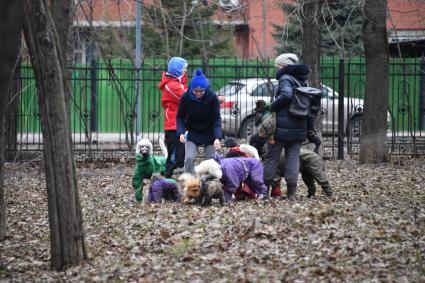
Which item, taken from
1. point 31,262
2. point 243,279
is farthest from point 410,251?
point 31,262

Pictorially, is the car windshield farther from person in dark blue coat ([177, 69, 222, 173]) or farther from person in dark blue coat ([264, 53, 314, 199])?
person in dark blue coat ([264, 53, 314, 199])

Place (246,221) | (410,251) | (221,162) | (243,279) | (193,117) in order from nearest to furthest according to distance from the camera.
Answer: (243,279) → (410,251) → (246,221) → (221,162) → (193,117)

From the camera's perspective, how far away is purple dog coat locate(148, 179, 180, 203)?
12.1 meters

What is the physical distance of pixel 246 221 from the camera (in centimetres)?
1034

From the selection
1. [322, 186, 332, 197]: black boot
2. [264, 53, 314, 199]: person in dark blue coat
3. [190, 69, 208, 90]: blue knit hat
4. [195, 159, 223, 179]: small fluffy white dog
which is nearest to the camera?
[195, 159, 223, 179]: small fluffy white dog

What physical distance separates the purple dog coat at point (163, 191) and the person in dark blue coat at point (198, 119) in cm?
50

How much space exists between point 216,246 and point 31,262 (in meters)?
1.93

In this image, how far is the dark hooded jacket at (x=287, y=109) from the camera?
11.8m

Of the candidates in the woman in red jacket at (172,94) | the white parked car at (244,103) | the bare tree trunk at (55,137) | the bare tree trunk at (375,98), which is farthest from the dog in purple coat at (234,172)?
the white parked car at (244,103)

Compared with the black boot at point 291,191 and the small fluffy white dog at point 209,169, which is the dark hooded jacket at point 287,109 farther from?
the small fluffy white dog at point 209,169

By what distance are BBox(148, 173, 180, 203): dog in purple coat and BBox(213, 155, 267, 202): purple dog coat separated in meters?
0.74

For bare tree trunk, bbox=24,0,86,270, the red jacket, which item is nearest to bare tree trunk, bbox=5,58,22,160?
the red jacket

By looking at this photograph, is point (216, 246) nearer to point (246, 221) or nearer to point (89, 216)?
point (246, 221)

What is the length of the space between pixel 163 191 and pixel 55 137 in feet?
13.1
